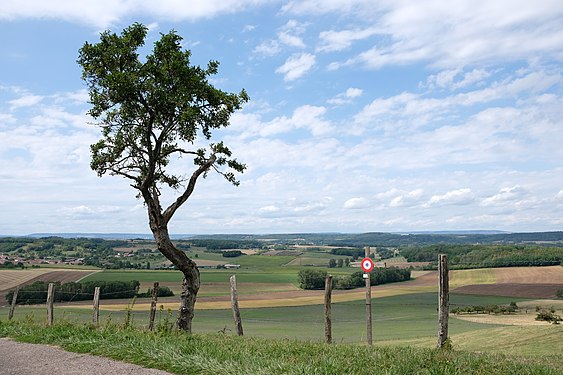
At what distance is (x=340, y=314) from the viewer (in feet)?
168

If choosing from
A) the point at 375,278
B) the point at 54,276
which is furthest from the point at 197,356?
the point at 375,278

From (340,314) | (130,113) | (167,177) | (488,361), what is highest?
(130,113)

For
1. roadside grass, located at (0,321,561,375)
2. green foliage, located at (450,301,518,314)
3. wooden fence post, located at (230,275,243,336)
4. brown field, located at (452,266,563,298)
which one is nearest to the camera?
roadside grass, located at (0,321,561,375)

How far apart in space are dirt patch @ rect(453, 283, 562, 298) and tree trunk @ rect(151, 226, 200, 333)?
50.7 meters

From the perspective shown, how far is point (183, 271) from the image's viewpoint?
15633 mm

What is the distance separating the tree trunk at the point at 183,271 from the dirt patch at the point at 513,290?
1995 inches

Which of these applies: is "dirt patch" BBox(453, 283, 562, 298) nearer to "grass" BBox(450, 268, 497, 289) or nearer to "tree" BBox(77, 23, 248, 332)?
"grass" BBox(450, 268, 497, 289)

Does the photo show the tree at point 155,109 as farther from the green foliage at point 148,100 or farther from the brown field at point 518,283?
the brown field at point 518,283

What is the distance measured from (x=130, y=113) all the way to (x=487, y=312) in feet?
145

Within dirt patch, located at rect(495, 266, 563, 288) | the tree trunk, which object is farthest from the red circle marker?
dirt patch, located at rect(495, 266, 563, 288)

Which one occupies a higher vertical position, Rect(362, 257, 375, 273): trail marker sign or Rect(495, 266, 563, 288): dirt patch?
Rect(362, 257, 375, 273): trail marker sign

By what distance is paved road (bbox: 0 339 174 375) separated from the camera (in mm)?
8414

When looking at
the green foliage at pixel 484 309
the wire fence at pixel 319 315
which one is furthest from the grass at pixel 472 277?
the green foliage at pixel 484 309

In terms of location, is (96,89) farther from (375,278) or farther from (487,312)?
(375,278)
